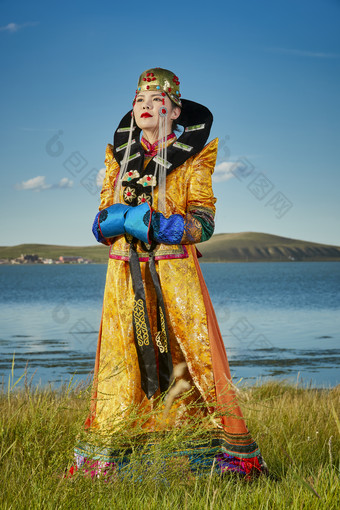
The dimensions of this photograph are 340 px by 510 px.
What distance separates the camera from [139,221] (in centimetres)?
332

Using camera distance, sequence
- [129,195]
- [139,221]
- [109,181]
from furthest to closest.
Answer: [109,181] → [129,195] → [139,221]

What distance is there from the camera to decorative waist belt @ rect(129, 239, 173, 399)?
344 centimetres

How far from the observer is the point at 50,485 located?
2.62 m

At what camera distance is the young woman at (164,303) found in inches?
135

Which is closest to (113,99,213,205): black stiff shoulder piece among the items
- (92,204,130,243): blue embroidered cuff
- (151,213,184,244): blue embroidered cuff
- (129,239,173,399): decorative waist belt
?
(92,204,130,243): blue embroidered cuff

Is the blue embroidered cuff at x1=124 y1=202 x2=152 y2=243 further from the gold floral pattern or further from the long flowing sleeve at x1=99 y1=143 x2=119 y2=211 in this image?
the long flowing sleeve at x1=99 y1=143 x2=119 y2=211

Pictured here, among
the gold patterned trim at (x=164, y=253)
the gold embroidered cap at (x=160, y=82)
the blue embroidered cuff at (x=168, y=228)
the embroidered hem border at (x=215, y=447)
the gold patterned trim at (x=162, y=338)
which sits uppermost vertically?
the gold embroidered cap at (x=160, y=82)

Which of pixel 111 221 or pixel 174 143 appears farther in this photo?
pixel 174 143

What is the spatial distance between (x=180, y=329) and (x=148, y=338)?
196 mm

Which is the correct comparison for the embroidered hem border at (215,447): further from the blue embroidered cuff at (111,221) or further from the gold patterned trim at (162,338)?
the blue embroidered cuff at (111,221)

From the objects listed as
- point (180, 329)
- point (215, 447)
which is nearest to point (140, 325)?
A: point (180, 329)

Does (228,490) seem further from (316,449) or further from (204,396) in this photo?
(316,449)

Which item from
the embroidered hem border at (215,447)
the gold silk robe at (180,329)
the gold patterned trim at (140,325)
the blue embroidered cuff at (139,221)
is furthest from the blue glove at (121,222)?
the embroidered hem border at (215,447)

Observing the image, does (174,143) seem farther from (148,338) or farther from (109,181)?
(148,338)
